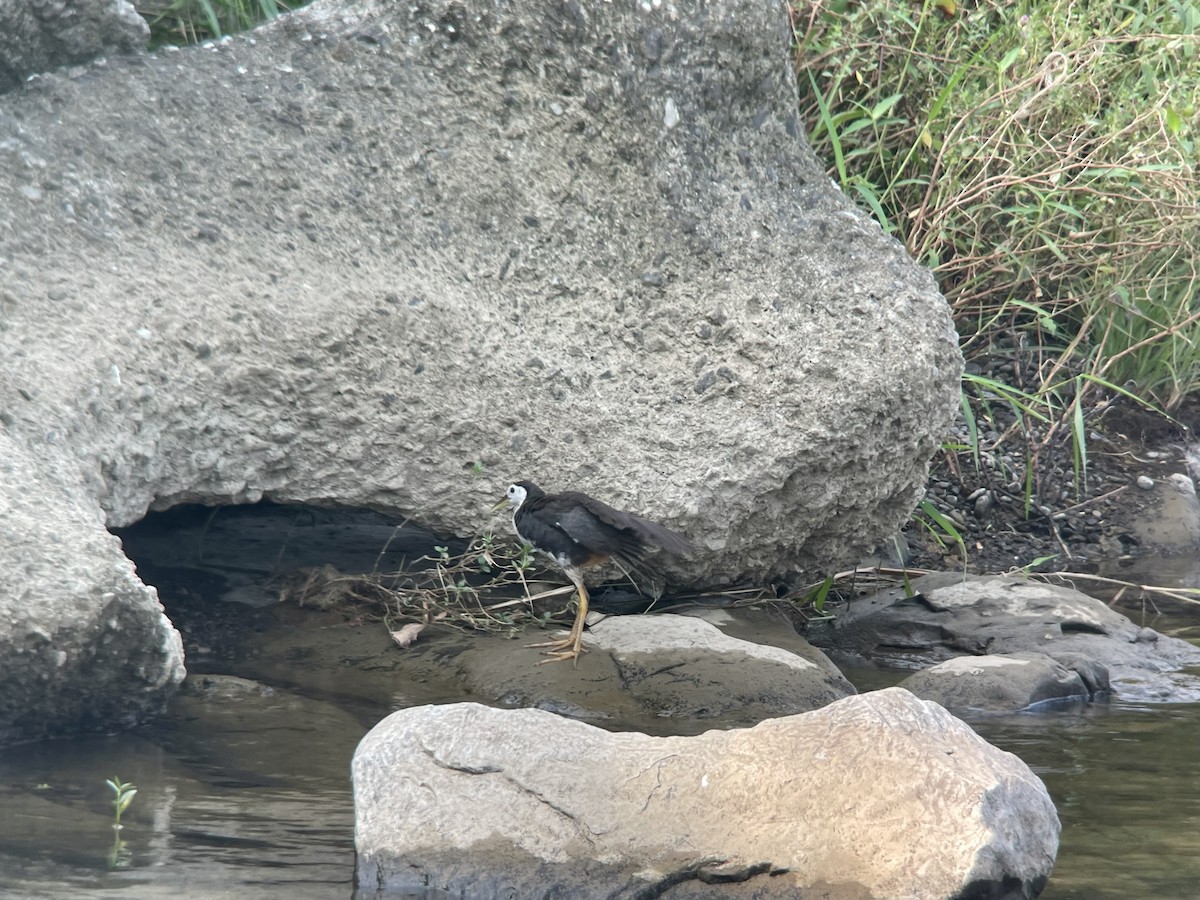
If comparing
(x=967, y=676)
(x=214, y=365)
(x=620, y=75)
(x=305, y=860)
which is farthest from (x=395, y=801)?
(x=620, y=75)

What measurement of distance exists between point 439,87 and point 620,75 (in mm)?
709

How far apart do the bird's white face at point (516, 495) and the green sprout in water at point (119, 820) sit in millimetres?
1821

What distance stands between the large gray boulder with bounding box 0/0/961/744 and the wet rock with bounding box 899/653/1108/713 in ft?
2.10

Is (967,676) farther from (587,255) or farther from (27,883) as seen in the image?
(27,883)

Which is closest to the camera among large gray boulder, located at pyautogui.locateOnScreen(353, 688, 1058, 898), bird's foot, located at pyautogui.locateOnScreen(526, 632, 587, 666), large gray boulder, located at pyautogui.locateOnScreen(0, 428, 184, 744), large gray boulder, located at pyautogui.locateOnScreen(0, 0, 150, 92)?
large gray boulder, located at pyautogui.locateOnScreen(353, 688, 1058, 898)

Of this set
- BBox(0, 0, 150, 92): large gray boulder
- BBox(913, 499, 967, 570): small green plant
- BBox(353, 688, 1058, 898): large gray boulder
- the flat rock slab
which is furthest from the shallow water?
BBox(0, 0, 150, 92): large gray boulder

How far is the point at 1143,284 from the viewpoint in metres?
8.13

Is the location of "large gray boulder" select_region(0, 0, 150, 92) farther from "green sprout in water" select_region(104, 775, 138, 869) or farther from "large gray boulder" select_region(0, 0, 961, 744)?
"green sprout in water" select_region(104, 775, 138, 869)

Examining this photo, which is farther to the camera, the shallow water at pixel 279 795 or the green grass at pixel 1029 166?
the green grass at pixel 1029 166

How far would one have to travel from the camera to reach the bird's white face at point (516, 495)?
534cm

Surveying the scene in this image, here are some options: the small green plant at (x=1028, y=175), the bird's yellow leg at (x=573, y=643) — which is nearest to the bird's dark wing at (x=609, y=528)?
the bird's yellow leg at (x=573, y=643)

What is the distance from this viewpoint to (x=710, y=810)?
3.51 m

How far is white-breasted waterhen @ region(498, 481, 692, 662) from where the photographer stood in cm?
515

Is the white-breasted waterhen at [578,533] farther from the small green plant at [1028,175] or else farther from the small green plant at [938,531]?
the small green plant at [1028,175]
